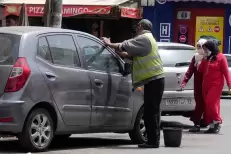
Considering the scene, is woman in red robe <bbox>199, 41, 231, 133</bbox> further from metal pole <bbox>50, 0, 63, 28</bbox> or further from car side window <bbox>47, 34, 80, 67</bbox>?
car side window <bbox>47, 34, 80, 67</bbox>

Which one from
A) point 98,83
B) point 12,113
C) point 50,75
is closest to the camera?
point 12,113

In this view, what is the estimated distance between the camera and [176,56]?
13469 millimetres

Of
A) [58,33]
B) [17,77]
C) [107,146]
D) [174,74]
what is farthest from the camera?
[174,74]

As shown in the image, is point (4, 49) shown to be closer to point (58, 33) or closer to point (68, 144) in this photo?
point (58, 33)

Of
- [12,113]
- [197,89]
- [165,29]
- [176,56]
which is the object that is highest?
[165,29]

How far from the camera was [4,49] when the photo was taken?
8758mm

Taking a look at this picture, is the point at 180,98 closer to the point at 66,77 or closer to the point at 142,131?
the point at 142,131

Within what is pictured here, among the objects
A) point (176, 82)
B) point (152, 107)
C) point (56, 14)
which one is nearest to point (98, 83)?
point (152, 107)

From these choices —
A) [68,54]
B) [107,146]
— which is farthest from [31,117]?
[107,146]

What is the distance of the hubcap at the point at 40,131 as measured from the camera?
866 cm

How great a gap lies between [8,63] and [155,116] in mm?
2363

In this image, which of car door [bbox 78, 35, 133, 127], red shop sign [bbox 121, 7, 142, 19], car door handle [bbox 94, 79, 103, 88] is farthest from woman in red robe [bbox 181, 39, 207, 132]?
red shop sign [bbox 121, 7, 142, 19]

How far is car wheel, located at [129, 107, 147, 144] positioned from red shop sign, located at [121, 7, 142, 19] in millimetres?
15414

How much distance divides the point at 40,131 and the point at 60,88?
63 centimetres
